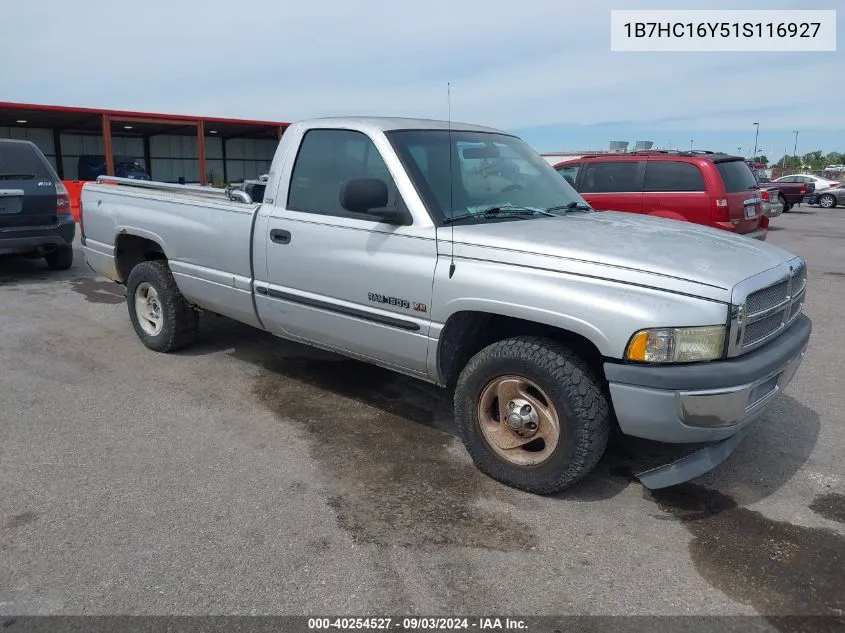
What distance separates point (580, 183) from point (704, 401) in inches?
324

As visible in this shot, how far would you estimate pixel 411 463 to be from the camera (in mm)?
3916

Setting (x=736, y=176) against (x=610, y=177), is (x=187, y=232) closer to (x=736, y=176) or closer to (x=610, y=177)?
(x=610, y=177)

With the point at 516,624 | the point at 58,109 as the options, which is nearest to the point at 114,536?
the point at 516,624

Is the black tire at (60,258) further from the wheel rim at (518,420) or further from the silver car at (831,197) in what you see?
the silver car at (831,197)

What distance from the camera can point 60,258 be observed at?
31.8 ft

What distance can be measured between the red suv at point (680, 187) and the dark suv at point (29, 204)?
285 inches

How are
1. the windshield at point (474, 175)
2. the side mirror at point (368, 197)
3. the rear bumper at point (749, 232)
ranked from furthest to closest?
the rear bumper at point (749, 232) → the windshield at point (474, 175) → the side mirror at point (368, 197)

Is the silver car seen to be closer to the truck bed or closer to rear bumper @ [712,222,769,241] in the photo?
rear bumper @ [712,222,769,241]

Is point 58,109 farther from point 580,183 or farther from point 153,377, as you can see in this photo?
point 153,377

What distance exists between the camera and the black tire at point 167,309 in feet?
18.4

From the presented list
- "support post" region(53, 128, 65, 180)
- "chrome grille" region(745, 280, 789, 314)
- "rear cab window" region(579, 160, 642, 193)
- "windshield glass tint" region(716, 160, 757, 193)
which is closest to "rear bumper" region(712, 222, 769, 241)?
"windshield glass tint" region(716, 160, 757, 193)

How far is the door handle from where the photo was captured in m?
4.44

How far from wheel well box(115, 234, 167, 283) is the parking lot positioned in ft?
3.84

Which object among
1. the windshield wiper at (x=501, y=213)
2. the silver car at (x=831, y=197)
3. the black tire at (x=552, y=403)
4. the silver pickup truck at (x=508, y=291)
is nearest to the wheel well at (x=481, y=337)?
the silver pickup truck at (x=508, y=291)
